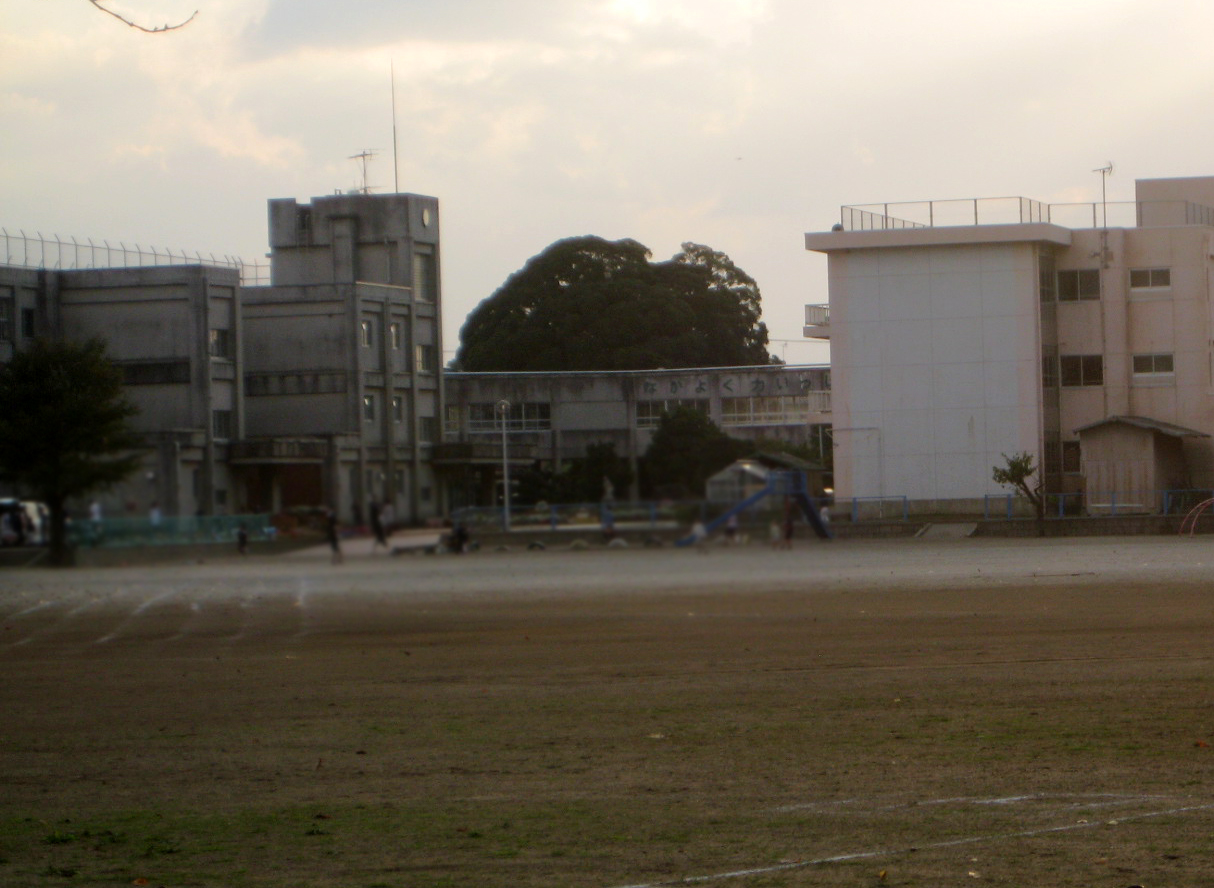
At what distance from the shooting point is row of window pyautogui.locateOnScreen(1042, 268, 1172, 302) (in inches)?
2635

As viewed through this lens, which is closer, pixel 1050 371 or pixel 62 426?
pixel 62 426

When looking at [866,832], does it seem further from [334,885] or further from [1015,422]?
[1015,422]

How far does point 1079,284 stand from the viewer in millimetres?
67188

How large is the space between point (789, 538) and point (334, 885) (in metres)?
3.67

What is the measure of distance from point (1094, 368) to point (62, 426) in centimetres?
6151

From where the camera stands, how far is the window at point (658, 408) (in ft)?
34.1

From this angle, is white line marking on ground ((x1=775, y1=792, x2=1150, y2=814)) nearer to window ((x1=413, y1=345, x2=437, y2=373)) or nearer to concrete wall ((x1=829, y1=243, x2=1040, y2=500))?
window ((x1=413, y1=345, x2=437, y2=373))

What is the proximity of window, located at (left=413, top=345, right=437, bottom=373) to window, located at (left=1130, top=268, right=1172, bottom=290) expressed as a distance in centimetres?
6057

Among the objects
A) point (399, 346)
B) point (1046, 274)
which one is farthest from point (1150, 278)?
point (399, 346)

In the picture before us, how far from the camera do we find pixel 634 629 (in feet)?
103

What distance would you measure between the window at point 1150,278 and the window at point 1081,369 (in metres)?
3.13

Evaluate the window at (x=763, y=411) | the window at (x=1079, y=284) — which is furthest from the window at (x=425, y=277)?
the window at (x=1079, y=284)

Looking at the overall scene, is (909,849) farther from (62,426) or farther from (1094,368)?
(1094,368)

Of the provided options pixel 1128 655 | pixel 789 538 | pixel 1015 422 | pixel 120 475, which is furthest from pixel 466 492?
pixel 1015 422
